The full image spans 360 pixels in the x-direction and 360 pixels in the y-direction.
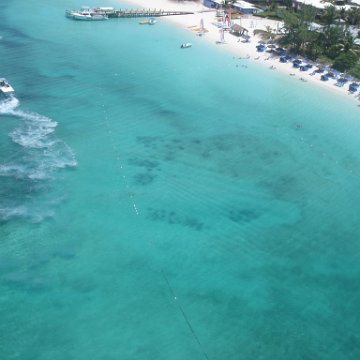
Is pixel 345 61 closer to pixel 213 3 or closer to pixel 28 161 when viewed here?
pixel 213 3

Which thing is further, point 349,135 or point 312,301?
point 349,135

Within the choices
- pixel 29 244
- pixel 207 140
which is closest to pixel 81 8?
pixel 207 140

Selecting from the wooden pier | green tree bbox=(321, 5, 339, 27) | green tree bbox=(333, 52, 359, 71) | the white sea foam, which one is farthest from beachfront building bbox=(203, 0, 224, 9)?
the white sea foam

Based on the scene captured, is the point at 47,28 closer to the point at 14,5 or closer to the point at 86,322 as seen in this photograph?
the point at 14,5

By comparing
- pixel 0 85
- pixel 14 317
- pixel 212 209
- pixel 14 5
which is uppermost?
pixel 14 5

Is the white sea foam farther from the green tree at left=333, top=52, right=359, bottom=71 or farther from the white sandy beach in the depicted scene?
the green tree at left=333, top=52, right=359, bottom=71

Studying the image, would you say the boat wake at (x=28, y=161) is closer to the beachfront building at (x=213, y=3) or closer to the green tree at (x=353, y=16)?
the green tree at (x=353, y=16)

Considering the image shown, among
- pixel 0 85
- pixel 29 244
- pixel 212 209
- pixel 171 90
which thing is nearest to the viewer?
pixel 29 244
